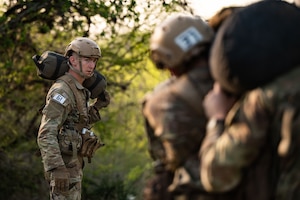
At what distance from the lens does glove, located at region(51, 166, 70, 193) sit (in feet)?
24.2

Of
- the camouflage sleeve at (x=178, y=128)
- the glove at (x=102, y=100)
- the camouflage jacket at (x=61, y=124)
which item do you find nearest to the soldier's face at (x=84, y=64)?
the camouflage jacket at (x=61, y=124)

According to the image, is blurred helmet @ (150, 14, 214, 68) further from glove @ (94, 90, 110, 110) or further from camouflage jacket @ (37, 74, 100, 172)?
glove @ (94, 90, 110, 110)

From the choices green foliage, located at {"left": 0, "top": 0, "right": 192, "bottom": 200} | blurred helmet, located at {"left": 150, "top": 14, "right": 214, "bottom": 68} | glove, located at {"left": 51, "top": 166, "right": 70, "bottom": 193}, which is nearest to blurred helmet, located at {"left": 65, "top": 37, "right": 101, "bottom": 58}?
glove, located at {"left": 51, "top": 166, "right": 70, "bottom": 193}

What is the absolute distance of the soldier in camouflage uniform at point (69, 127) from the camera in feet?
24.3

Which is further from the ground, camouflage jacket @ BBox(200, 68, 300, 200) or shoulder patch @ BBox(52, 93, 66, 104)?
camouflage jacket @ BBox(200, 68, 300, 200)

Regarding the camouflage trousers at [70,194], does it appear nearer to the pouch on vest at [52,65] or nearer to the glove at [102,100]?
the pouch on vest at [52,65]

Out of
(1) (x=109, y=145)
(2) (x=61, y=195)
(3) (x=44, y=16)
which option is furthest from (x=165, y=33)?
(1) (x=109, y=145)

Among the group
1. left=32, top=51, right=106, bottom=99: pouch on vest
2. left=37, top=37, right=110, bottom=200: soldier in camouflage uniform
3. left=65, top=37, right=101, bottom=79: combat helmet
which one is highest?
left=65, top=37, right=101, bottom=79: combat helmet

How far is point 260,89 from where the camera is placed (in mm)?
3510

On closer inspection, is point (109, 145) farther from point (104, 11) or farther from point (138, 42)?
point (104, 11)

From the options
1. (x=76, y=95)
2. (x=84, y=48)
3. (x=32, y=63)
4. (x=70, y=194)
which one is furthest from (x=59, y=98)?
(x=32, y=63)

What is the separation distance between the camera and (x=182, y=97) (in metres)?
3.78

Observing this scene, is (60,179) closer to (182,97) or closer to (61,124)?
(61,124)

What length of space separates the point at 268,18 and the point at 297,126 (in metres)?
0.47
